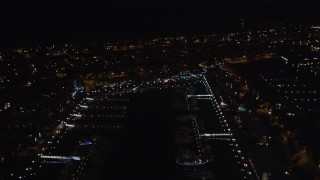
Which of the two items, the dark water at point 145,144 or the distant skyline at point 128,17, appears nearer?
the dark water at point 145,144

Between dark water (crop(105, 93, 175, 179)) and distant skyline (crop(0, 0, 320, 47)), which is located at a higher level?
distant skyline (crop(0, 0, 320, 47))

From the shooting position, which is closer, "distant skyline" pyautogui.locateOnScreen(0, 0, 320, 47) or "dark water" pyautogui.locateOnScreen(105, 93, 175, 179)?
"dark water" pyautogui.locateOnScreen(105, 93, 175, 179)

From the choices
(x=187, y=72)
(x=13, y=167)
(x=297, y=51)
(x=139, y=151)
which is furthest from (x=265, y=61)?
(x=13, y=167)

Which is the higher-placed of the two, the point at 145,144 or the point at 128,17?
the point at 128,17

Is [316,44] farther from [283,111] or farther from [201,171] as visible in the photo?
[201,171]

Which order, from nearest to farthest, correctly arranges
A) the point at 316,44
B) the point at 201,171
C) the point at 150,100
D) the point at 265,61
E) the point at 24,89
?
1. the point at 201,171
2. the point at 150,100
3. the point at 24,89
4. the point at 265,61
5. the point at 316,44

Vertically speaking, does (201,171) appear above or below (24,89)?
below

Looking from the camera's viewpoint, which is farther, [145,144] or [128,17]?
[128,17]

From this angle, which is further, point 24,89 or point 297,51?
point 297,51
